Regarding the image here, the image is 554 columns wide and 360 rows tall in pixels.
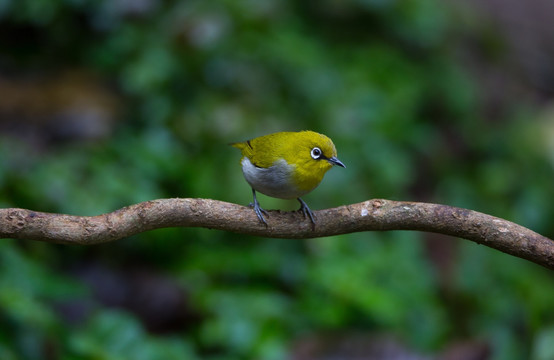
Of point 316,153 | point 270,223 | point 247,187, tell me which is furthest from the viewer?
point 247,187

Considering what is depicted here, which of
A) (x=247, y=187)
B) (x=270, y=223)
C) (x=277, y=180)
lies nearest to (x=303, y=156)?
(x=277, y=180)

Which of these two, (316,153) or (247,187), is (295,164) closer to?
(316,153)

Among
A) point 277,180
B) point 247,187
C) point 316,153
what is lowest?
point 277,180

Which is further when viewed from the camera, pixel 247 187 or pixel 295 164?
pixel 247 187

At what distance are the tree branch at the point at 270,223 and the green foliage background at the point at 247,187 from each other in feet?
5.48

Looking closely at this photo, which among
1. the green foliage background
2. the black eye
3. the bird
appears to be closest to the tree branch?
the bird

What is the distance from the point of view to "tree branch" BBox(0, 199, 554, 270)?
274 centimetres

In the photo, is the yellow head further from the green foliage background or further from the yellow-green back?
the green foliage background

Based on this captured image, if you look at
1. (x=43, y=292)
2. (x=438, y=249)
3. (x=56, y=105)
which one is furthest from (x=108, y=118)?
(x=438, y=249)

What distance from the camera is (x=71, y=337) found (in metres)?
4.38

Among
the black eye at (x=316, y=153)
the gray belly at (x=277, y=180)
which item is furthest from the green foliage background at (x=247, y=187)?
the black eye at (x=316, y=153)

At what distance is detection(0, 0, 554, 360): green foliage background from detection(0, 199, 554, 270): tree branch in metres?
1.67

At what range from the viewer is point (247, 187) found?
18.4 ft

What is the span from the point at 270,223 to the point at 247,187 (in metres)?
2.39
